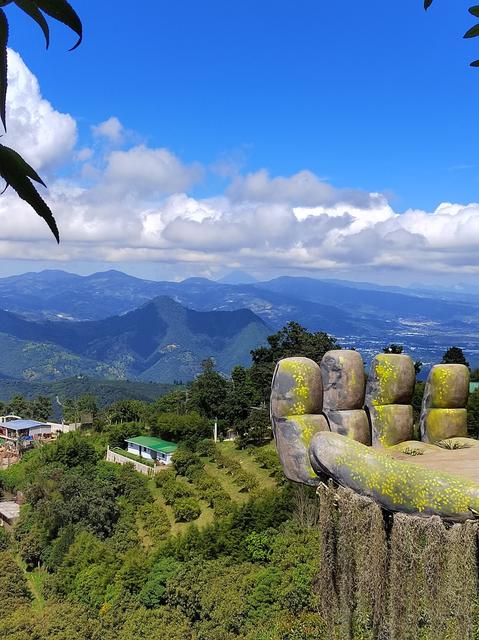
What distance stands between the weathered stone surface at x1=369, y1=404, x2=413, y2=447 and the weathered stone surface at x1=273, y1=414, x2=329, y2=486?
0.75 metres

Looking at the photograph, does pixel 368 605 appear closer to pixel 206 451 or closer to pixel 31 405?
pixel 206 451

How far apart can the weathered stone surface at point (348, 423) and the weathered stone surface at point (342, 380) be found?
2.3 inches

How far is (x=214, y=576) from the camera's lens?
787 inches

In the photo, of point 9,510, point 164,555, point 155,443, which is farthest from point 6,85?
point 155,443

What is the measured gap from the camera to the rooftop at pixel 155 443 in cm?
3603

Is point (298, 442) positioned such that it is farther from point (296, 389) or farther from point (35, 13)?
point (35, 13)

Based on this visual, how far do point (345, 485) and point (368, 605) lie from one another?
1195mm

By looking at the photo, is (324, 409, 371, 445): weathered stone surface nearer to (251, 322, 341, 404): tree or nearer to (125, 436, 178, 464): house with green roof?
(251, 322, 341, 404): tree

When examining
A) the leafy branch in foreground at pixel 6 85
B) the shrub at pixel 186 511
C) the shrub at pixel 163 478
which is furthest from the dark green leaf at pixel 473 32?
the shrub at pixel 163 478

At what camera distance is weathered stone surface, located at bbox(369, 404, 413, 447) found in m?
6.05

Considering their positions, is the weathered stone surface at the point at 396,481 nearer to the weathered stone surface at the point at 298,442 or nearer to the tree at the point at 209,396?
the weathered stone surface at the point at 298,442

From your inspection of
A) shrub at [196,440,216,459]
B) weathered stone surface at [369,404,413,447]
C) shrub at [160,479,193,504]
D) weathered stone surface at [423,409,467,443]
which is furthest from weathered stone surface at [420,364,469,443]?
shrub at [196,440,216,459]

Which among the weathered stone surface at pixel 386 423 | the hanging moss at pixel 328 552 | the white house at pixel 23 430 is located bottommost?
the white house at pixel 23 430

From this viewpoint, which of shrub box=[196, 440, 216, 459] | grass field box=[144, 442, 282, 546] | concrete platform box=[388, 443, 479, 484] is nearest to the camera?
concrete platform box=[388, 443, 479, 484]
